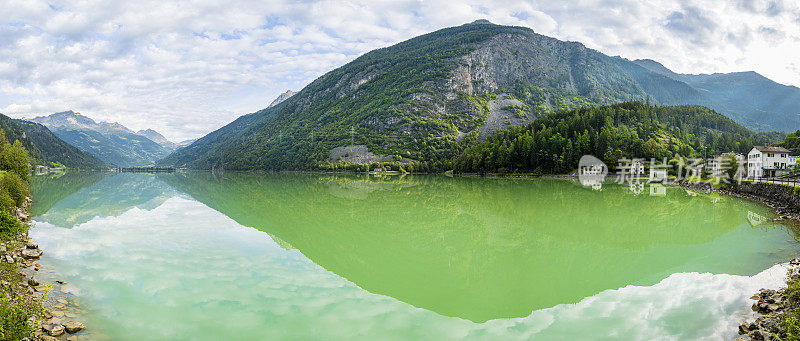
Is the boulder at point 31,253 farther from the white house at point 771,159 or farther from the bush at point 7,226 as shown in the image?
the white house at point 771,159

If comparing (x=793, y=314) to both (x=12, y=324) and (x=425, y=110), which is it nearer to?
(x=12, y=324)

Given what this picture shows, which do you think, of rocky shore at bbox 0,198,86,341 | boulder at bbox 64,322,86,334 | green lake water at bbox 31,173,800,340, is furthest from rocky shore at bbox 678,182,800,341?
rocky shore at bbox 0,198,86,341

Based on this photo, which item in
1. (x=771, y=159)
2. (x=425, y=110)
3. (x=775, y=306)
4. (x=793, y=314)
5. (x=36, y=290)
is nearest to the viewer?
(x=793, y=314)

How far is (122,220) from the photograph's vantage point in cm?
2606

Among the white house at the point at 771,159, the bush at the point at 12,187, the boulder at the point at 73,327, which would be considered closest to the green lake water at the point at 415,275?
the boulder at the point at 73,327

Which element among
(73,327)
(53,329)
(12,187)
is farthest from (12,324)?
(12,187)

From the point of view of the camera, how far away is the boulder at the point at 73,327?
27.8 ft

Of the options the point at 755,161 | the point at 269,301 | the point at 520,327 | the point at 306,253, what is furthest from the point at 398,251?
the point at 755,161

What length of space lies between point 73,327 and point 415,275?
8.69m

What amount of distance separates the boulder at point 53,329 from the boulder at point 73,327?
119 millimetres

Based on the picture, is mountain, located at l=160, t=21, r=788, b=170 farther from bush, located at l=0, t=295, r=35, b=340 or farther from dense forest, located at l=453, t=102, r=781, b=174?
bush, located at l=0, t=295, r=35, b=340

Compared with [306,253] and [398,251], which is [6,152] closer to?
[306,253]

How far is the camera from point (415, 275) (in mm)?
12672

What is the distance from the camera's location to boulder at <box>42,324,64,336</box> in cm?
814
